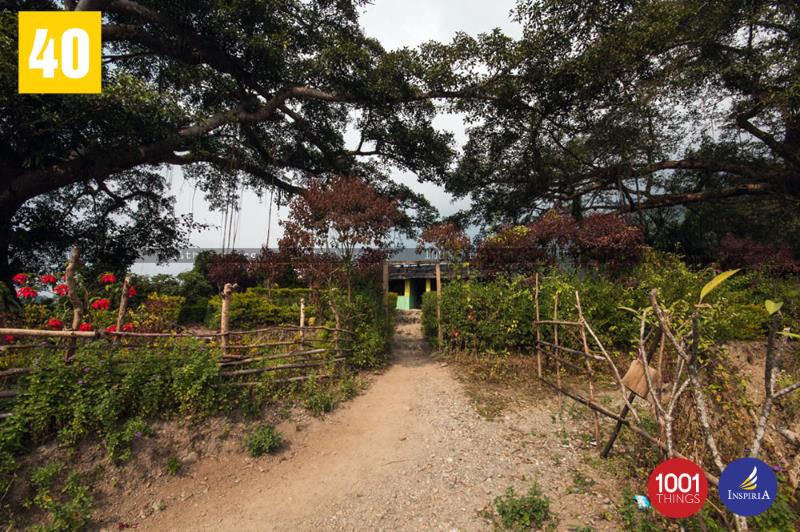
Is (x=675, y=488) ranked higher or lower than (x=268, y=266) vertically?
lower

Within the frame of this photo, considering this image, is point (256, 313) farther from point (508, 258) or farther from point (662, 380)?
point (662, 380)

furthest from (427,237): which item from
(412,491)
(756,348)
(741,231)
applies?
(741,231)

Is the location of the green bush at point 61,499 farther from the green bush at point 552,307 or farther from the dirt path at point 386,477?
the green bush at point 552,307

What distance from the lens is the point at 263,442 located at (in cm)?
362

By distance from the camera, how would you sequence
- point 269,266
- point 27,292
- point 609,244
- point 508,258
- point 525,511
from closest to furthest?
1. point 525,511
2. point 27,292
3. point 609,244
4. point 508,258
5. point 269,266

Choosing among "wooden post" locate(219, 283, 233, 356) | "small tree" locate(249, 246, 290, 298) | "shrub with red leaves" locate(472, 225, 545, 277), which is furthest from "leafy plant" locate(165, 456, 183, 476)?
"shrub with red leaves" locate(472, 225, 545, 277)

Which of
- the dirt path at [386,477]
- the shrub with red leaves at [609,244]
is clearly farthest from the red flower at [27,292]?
the shrub with red leaves at [609,244]

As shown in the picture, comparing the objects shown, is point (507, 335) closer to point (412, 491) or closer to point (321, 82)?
point (412, 491)

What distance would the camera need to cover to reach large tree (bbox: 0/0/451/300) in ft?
22.3

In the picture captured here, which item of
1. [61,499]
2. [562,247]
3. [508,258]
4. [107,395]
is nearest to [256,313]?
[107,395]

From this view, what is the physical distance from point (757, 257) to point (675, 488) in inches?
508

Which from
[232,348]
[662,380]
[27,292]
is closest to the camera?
[662,380]

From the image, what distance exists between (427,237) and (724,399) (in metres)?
6.41

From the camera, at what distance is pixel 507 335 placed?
20.2 ft
